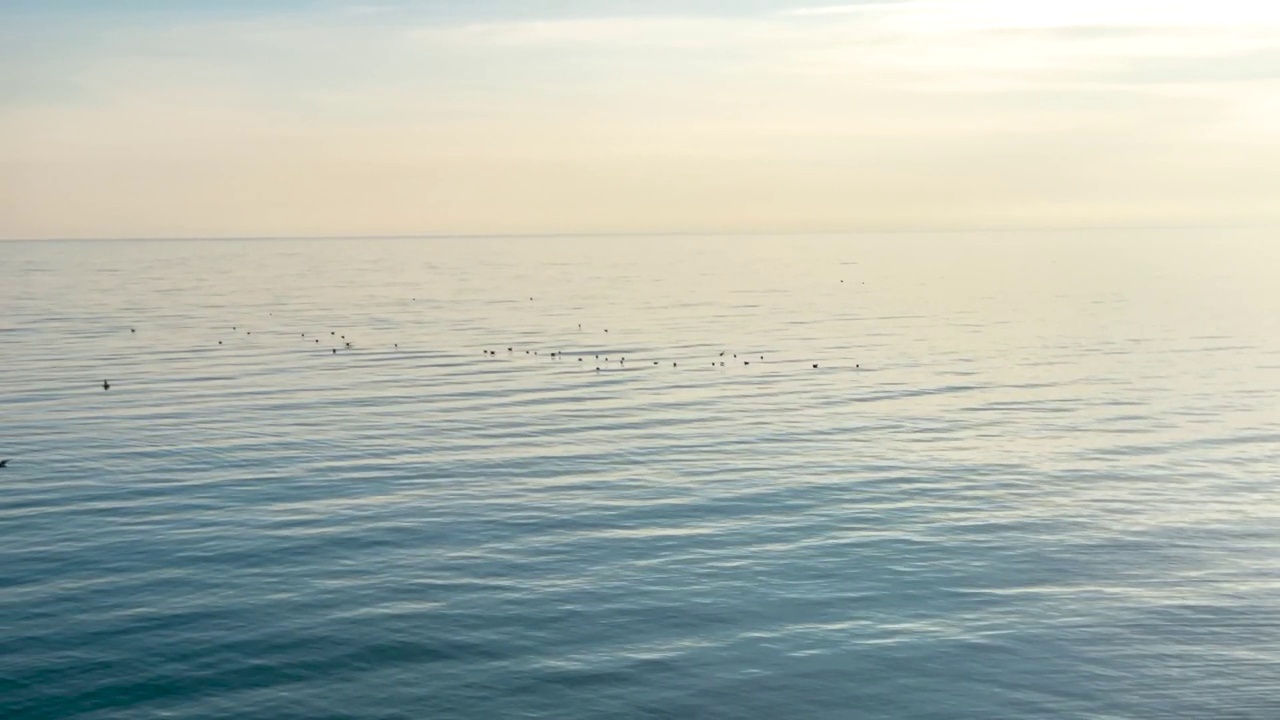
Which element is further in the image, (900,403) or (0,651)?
(900,403)

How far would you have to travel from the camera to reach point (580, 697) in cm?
2527

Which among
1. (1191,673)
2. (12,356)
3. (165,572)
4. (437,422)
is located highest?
(12,356)

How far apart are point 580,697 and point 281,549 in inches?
540

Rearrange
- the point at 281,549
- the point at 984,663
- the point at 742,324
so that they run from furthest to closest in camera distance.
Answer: the point at 742,324 → the point at 281,549 → the point at 984,663

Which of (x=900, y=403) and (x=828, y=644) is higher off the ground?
(x=900, y=403)

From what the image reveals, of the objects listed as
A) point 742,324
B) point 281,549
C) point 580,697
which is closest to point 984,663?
point 580,697

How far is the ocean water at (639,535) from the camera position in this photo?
26.0 metres

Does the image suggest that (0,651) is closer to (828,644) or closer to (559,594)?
(559,594)

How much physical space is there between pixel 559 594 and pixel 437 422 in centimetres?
2734

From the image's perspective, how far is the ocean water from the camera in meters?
26.0

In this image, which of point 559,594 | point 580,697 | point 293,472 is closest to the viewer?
point 580,697

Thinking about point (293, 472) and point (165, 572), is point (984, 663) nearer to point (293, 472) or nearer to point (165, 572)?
point (165, 572)

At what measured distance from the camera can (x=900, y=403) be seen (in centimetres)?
6369

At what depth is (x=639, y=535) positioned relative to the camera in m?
37.4
